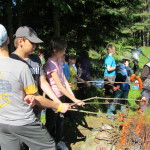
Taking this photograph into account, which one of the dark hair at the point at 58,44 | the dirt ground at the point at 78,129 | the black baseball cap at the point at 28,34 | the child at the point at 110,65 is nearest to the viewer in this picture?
the black baseball cap at the point at 28,34

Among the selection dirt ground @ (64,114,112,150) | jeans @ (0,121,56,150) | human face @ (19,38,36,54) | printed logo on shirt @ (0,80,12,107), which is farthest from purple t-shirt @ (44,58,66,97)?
dirt ground @ (64,114,112,150)

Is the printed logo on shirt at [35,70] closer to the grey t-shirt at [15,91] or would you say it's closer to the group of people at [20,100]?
the group of people at [20,100]

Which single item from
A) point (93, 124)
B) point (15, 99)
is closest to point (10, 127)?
point (15, 99)

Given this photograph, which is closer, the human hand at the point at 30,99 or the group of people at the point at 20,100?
the group of people at the point at 20,100

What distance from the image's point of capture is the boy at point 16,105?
5.81ft

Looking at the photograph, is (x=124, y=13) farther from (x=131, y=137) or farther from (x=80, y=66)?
(x=131, y=137)

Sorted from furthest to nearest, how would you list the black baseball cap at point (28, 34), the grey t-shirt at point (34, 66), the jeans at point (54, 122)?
1. the jeans at point (54, 122)
2. the grey t-shirt at point (34, 66)
3. the black baseball cap at point (28, 34)

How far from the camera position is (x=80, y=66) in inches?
195

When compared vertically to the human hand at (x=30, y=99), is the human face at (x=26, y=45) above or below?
above

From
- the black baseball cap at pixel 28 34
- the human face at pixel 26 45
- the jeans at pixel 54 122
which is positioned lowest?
the jeans at pixel 54 122

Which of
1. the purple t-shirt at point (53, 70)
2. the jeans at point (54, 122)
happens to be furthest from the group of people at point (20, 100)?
the jeans at point (54, 122)

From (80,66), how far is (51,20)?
1.65 metres

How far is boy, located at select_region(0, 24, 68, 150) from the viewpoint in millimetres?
1771

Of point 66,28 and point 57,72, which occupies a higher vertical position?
point 66,28
